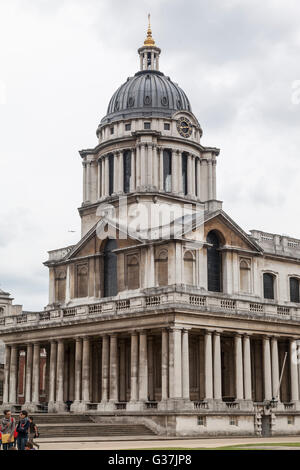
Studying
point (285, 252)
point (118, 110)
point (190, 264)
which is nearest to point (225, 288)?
point (190, 264)

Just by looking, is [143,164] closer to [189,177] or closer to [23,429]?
[189,177]

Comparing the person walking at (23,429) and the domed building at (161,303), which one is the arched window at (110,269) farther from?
the person walking at (23,429)

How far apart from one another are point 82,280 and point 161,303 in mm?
14883

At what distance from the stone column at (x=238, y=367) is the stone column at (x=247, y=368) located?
495 mm

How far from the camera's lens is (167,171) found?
7181 centimetres

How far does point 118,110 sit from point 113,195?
9.60 m

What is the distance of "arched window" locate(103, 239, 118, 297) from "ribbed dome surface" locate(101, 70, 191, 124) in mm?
15132

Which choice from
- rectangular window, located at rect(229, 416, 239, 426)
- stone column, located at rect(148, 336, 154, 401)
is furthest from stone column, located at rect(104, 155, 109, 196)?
rectangular window, located at rect(229, 416, 239, 426)

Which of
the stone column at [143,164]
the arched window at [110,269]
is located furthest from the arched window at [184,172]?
the arched window at [110,269]

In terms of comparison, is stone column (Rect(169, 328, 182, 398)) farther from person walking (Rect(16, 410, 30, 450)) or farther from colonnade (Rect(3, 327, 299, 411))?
person walking (Rect(16, 410, 30, 450))

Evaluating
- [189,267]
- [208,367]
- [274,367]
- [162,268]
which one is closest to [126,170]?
[162,268]

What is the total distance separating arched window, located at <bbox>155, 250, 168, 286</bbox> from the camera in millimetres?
59537

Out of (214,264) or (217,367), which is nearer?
(217,367)

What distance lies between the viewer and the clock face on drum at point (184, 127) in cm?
7331
